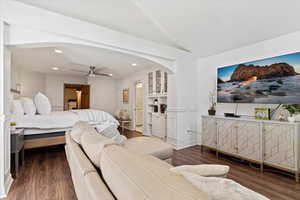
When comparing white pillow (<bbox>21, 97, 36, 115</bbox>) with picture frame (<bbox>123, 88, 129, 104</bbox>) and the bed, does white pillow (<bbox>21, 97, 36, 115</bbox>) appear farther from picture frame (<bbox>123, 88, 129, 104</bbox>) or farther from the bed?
picture frame (<bbox>123, 88, 129, 104</bbox>)

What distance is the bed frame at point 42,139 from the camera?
117 inches

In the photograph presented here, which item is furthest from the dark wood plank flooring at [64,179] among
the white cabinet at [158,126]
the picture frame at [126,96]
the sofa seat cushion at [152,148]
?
the picture frame at [126,96]

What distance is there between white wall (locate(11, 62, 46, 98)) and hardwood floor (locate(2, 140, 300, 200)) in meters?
3.09

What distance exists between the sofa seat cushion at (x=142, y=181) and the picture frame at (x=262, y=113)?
2725 mm

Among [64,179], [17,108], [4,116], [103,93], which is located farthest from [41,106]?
[103,93]

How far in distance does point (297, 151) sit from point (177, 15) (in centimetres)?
293

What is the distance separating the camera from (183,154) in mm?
3232

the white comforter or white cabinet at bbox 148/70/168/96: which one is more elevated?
white cabinet at bbox 148/70/168/96

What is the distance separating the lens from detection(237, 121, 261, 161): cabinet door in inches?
96.3

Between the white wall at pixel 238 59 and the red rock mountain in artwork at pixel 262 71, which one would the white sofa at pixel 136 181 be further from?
the white wall at pixel 238 59

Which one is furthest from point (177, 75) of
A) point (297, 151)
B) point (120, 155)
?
point (120, 155)

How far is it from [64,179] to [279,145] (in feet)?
11.0

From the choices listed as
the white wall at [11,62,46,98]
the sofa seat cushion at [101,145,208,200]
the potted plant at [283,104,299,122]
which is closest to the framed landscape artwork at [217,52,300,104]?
the potted plant at [283,104,299,122]

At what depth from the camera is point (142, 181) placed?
0.56 m
